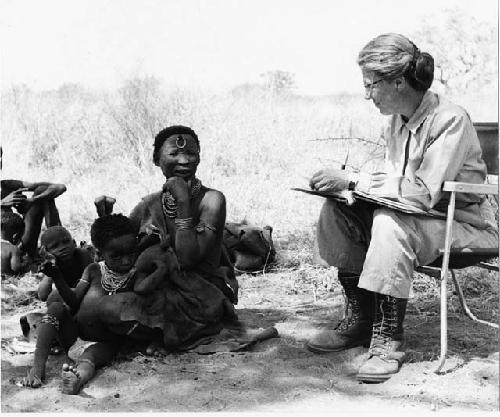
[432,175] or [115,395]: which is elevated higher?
[432,175]

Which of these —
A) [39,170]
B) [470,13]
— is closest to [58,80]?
[39,170]

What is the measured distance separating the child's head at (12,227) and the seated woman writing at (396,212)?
3452mm

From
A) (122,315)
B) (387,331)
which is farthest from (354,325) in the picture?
(122,315)

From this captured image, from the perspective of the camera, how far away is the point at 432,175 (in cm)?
383

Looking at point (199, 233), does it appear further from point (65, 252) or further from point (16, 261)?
point (16, 261)

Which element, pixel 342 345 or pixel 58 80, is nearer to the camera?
pixel 342 345

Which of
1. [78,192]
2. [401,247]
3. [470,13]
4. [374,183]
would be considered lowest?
[78,192]

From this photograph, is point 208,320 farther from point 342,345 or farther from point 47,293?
point 47,293

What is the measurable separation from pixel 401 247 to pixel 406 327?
104 centimetres

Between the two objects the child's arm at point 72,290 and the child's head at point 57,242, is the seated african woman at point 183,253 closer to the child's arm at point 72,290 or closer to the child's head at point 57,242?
the child's arm at point 72,290

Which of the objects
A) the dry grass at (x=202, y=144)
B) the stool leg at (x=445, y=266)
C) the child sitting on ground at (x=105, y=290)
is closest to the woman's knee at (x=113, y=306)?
the child sitting on ground at (x=105, y=290)

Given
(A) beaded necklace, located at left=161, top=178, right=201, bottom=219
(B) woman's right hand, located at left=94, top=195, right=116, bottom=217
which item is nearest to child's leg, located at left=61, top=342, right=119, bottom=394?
(A) beaded necklace, located at left=161, top=178, right=201, bottom=219

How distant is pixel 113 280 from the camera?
4117 mm

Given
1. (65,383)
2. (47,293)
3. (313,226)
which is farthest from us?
(313,226)
